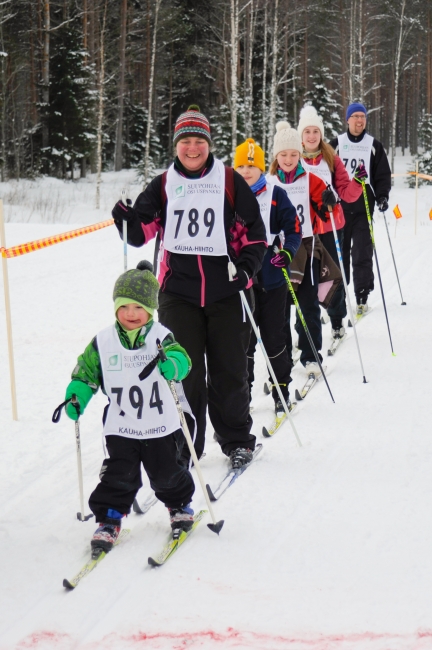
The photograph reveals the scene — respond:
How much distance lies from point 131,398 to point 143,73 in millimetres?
33346

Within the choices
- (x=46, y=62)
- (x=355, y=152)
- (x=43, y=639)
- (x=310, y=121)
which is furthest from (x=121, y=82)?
(x=43, y=639)

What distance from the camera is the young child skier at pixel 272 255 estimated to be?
184 inches

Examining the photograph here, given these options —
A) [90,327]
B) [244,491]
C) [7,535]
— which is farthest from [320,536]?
[90,327]

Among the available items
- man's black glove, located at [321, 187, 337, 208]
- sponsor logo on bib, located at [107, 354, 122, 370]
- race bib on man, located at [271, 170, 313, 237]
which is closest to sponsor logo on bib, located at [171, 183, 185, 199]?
sponsor logo on bib, located at [107, 354, 122, 370]

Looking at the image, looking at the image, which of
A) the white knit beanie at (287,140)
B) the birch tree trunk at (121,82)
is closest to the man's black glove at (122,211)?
the white knit beanie at (287,140)

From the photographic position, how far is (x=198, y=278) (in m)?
3.90

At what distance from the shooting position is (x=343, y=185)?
20.5ft

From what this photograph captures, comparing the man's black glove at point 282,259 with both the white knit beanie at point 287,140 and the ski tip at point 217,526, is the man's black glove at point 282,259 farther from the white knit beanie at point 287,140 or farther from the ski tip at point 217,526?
the ski tip at point 217,526

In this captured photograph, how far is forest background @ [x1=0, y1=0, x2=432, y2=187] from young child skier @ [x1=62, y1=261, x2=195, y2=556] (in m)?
17.9

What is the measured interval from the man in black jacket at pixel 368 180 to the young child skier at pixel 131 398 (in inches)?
186

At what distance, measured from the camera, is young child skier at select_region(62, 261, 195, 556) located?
317 centimetres

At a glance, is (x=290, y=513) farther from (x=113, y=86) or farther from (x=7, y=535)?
(x=113, y=86)

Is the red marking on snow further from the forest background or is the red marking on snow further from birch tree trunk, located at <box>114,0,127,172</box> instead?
birch tree trunk, located at <box>114,0,127,172</box>

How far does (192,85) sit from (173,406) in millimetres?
28837
